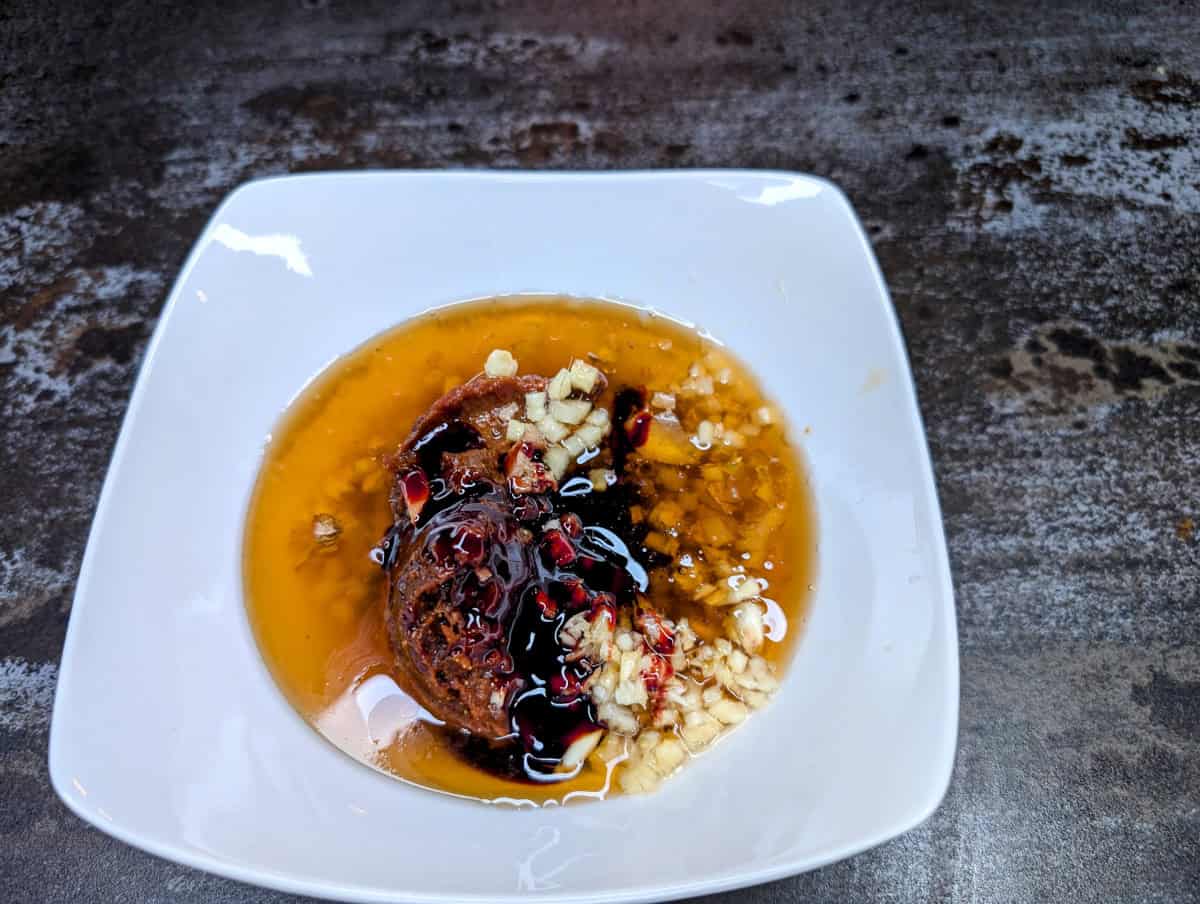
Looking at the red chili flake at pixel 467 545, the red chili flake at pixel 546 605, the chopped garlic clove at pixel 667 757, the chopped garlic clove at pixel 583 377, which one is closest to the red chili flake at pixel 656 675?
the chopped garlic clove at pixel 667 757

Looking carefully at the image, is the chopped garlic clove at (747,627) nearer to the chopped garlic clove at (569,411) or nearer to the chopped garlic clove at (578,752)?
the chopped garlic clove at (578,752)

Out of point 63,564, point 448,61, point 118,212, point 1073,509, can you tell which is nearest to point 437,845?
point 63,564

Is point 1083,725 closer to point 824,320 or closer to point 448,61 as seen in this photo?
point 824,320

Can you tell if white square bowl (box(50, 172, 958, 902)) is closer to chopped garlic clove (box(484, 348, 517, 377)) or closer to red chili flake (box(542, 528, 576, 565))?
chopped garlic clove (box(484, 348, 517, 377))

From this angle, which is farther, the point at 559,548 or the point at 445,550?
the point at 559,548

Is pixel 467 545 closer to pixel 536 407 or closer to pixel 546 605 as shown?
pixel 546 605

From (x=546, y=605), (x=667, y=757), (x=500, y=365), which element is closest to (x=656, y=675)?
(x=667, y=757)

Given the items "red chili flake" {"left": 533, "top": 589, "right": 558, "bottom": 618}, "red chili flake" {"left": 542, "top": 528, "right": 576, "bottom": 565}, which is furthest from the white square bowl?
"red chili flake" {"left": 542, "top": 528, "right": 576, "bottom": 565}

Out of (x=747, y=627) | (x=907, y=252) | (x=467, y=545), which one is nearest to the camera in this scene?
(x=467, y=545)
